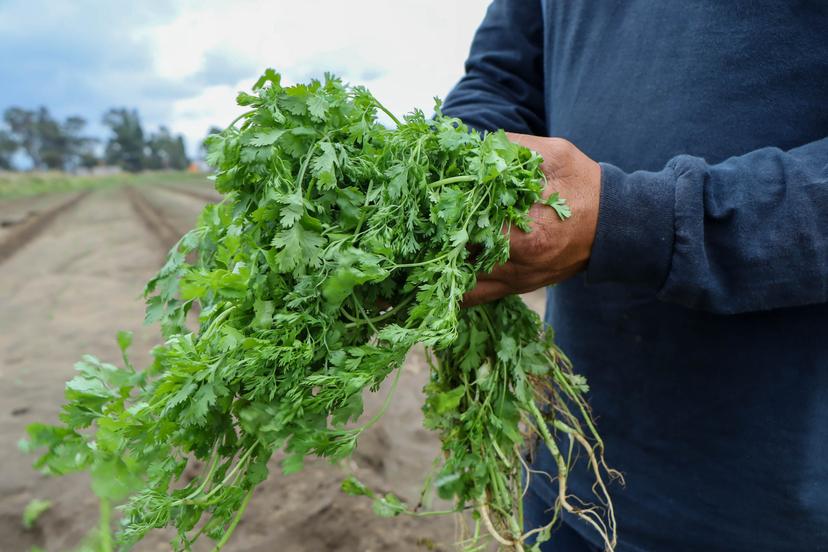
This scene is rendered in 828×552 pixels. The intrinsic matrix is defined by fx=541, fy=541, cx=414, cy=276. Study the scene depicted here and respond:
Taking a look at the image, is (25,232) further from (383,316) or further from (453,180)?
(453,180)

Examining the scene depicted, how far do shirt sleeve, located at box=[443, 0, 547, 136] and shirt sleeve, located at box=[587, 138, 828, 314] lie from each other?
81 centimetres

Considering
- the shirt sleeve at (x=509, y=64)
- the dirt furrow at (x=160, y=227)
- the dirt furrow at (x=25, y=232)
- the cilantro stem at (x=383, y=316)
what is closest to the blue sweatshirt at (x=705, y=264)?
the shirt sleeve at (x=509, y=64)

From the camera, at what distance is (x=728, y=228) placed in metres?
1.18

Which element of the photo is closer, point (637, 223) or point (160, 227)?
point (637, 223)

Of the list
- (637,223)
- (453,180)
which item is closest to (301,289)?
(453,180)

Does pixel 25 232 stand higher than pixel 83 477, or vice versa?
pixel 25 232

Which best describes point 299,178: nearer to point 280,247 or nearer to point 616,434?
point 280,247

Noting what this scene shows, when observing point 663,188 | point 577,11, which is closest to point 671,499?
point 663,188

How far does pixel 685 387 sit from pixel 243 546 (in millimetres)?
2701

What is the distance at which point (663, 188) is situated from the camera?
1207 mm

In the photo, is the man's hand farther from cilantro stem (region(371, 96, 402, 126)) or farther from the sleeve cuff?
cilantro stem (region(371, 96, 402, 126))

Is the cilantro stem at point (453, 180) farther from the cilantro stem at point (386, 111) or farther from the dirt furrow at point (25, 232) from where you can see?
the dirt furrow at point (25, 232)

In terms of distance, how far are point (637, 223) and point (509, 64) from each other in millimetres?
1035

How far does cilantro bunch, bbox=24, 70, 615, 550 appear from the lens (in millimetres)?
1080
